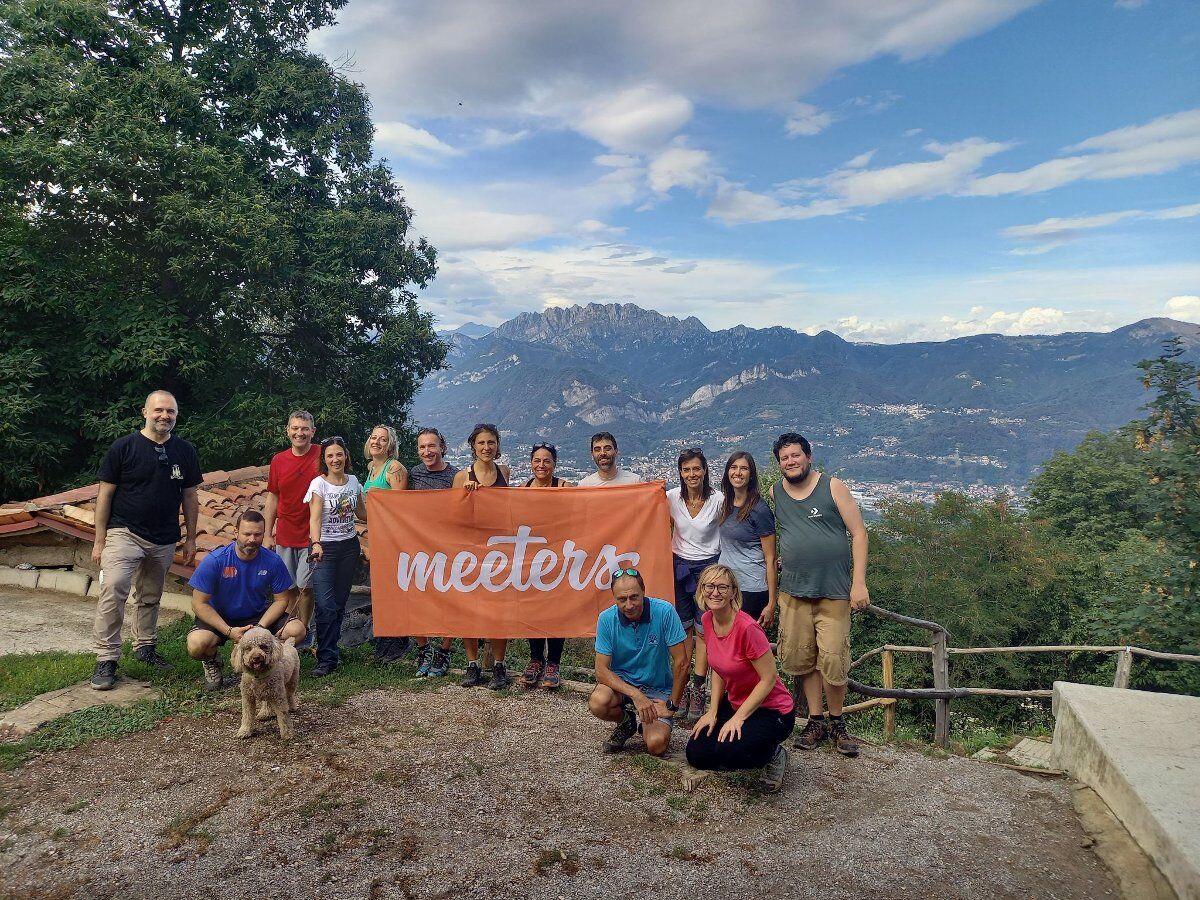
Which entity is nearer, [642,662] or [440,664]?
[642,662]

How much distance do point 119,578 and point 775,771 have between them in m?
5.50

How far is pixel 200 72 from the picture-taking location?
16.4 metres

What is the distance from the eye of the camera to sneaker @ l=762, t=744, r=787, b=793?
446cm

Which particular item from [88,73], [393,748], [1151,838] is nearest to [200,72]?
[88,73]

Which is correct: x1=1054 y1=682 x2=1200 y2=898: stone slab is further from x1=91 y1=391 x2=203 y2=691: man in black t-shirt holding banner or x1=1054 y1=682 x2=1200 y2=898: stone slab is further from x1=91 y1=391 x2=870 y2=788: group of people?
x1=91 y1=391 x2=203 y2=691: man in black t-shirt holding banner

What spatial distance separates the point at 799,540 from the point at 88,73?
16.7 metres

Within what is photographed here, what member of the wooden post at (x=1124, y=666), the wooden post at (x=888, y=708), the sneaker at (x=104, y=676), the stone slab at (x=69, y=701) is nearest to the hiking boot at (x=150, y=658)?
→ the stone slab at (x=69, y=701)

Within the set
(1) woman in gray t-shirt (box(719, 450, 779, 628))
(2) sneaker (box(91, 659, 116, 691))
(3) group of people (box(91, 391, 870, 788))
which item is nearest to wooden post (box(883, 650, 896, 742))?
(3) group of people (box(91, 391, 870, 788))

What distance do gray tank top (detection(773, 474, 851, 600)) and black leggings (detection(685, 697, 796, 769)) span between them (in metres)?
0.96

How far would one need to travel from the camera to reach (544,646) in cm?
668

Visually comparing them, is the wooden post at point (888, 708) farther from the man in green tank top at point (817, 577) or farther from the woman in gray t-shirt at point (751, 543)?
the woman in gray t-shirt at point (751, 543)

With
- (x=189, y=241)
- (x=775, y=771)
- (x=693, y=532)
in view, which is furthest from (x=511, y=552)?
(x=189, y=241)

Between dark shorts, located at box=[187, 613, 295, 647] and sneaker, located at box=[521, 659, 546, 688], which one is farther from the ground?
dark shorts, located at box=[187, 613, 295, 647]

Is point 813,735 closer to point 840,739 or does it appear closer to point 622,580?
point 840,739
